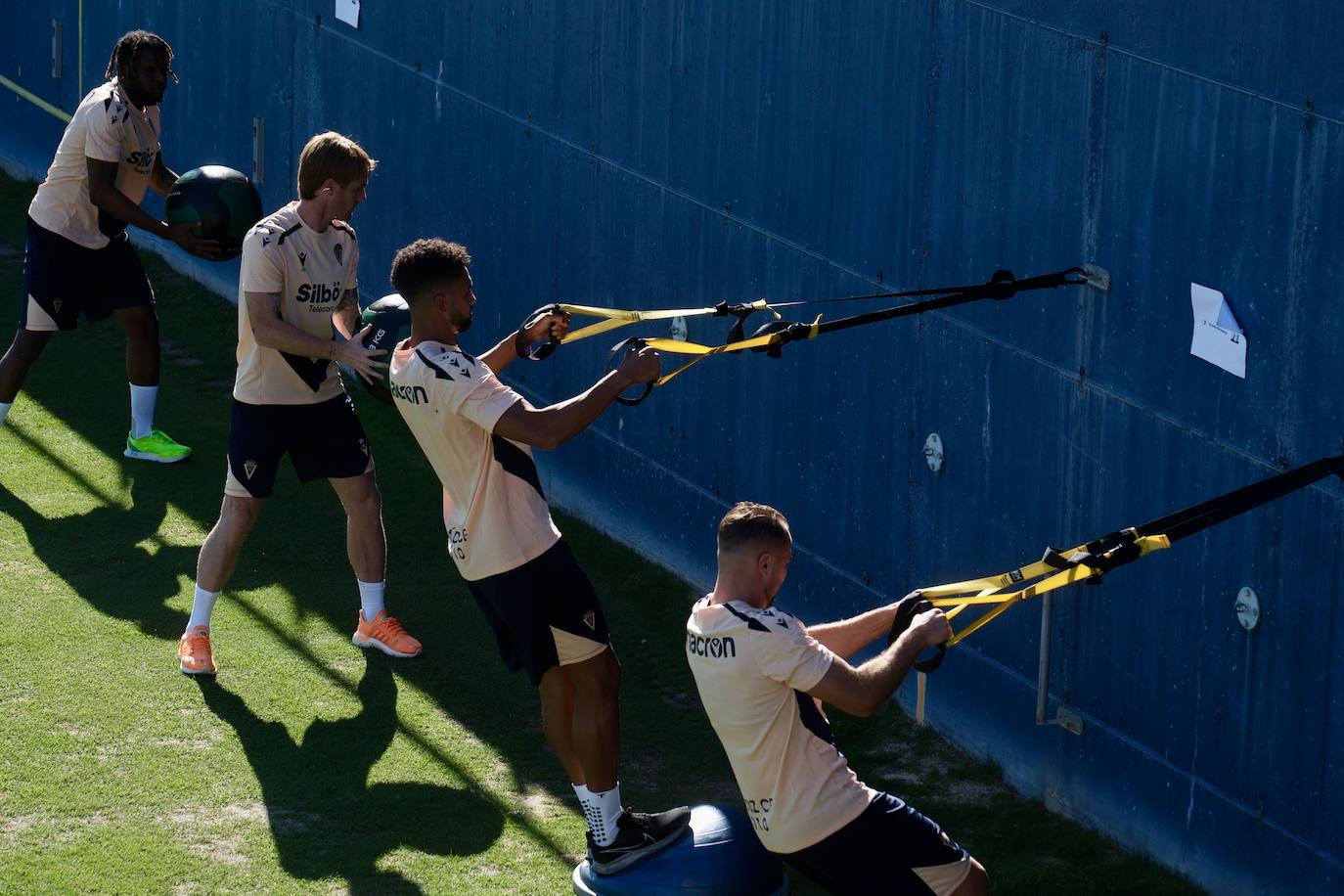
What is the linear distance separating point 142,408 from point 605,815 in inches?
169

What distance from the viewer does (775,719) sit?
465 centimetres

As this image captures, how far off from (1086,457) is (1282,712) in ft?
3.28

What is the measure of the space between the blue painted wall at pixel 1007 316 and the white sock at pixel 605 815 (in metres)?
1.46

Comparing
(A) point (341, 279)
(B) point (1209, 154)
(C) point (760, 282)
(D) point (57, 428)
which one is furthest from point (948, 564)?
(D) point (57, 428)

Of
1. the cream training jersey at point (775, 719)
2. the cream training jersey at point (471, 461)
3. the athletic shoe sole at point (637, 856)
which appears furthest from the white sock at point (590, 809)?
the cream training jersey at point (775, 719)

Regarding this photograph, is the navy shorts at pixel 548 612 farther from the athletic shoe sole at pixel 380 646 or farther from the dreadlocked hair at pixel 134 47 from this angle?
the dreadlocked hair at pixel 134 47

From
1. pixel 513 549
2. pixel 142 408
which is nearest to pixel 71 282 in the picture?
pixel 142 408

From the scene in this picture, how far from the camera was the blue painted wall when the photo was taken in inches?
201

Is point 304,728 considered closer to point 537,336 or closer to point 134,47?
point 537,336

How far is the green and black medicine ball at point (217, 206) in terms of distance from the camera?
8.07 metres

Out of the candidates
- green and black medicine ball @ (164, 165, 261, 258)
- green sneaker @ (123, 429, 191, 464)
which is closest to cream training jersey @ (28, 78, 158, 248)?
green and black medicine ball @ (164, 165, 261, 258)

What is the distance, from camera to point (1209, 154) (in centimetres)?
519

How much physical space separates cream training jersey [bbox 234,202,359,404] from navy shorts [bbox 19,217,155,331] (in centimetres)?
206

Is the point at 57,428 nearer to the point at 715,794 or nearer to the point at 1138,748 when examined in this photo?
the point at 715,794
